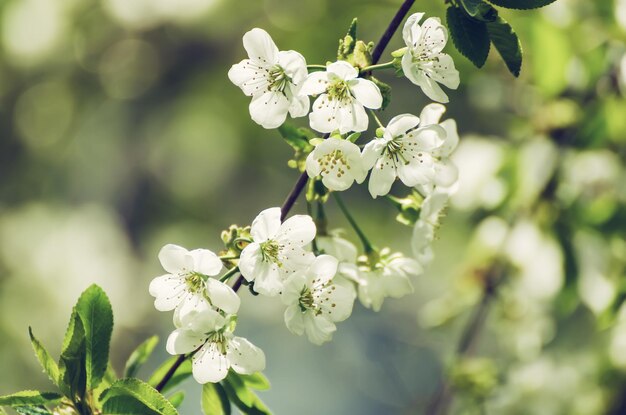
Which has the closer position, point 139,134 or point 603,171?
point 603,171

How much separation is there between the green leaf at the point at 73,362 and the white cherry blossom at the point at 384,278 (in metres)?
0.35

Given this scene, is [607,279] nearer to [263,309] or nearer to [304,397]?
[263,309]

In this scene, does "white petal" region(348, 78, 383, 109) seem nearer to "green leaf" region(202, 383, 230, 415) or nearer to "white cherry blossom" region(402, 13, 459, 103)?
"white cherry blossom" region(402, 13, 459, 103)

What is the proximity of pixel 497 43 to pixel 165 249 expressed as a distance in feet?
1.47

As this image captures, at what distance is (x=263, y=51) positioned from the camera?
0.93 metres

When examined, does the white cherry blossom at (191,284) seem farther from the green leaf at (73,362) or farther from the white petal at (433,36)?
the white petal at (433,36)

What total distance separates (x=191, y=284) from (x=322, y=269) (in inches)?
5.9

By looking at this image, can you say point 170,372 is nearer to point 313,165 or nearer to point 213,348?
point 213,348

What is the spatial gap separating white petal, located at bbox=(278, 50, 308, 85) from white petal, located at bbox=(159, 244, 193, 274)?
24 cm

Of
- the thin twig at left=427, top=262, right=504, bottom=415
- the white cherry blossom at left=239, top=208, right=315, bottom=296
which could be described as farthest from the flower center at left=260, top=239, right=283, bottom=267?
the thin twig at left=427, top=262, right=504, bottom=415

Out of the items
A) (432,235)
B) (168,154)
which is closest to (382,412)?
(168,154)

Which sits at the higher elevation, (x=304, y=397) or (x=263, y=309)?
(x=263, y=309)

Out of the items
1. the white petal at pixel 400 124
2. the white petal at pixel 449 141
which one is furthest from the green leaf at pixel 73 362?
the white petal at pixel 449 141

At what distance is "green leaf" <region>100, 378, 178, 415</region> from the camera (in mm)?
823
